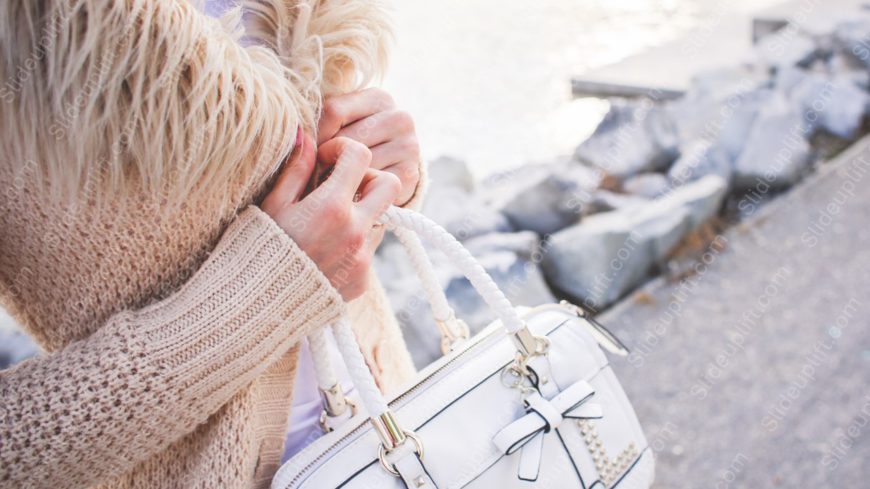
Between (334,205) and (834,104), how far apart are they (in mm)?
3841

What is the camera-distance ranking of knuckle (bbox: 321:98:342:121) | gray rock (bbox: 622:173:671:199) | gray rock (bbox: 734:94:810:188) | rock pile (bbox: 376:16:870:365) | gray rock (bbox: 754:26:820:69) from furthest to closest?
gray rock (bbox: 754:26:820:69)
gray rock (bbox: 622:173:671:199)
gray rock (bbox: 734:94:810:188)
rock pile (bbox: 376:16:870:365)
knuckle (bbox: 321:98:342:121)

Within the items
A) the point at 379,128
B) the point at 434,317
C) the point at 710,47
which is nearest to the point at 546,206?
the point at 434,317

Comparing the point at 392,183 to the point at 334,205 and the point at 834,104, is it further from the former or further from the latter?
the point at 834,104

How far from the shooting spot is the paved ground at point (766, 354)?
2.05m

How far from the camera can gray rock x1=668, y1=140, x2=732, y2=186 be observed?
3.39 m

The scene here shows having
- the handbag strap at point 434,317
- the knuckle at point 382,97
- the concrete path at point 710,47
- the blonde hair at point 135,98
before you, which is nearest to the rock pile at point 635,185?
the concrete path at point 710,47

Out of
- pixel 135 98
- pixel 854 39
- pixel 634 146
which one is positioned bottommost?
pixel 634 146

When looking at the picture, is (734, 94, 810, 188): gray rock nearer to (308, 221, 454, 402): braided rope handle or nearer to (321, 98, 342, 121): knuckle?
(308, 221, 454, 402): braided rope handle

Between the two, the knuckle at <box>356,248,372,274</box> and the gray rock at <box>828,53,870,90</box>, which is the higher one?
the knuckle at <box>356,248,372,274</box>

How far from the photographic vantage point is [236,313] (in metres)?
0.79

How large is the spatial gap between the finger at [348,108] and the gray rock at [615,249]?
200 centimetres

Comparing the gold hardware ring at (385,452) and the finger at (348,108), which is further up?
the finger at (348,108)

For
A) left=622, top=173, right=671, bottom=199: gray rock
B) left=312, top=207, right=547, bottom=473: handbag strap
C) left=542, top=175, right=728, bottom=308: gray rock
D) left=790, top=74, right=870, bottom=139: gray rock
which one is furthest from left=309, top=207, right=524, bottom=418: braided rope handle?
left=790, top=74, right=870, bottom=139: gray rock

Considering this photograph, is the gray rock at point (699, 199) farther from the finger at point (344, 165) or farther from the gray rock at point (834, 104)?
the finger at point (344, 165)
